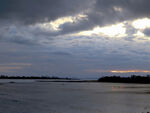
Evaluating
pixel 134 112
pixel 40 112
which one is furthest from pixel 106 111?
pixel 40 112

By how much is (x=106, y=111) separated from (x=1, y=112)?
12.9m

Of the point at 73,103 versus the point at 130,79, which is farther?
the point at 130,79

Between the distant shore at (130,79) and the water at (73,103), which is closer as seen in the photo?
the water at (73,103)

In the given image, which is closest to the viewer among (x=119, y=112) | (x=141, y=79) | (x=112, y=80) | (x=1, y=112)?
(x=1, y=112)

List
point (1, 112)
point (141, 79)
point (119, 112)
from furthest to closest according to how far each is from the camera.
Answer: point (141, 79) < point (119, 112) < point (1, 112)

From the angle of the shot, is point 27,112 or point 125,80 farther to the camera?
point 125,80

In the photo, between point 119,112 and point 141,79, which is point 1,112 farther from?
point 141,79

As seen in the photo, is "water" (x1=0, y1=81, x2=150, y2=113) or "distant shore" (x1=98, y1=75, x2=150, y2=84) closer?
"water" (x1=0, y1=81, x2=150, y2=113)

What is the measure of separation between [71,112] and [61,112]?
4.04ft

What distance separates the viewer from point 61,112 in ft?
80.3

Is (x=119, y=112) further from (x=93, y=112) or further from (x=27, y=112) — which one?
(x=27, y=112)

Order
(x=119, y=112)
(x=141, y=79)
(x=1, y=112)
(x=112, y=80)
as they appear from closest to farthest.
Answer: (x=1, y=112), (x=119, y=112), (x=141, y=79), (x=112, y=80)

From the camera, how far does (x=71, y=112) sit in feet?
81.1

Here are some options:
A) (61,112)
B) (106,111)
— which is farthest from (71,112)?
(106,111)
